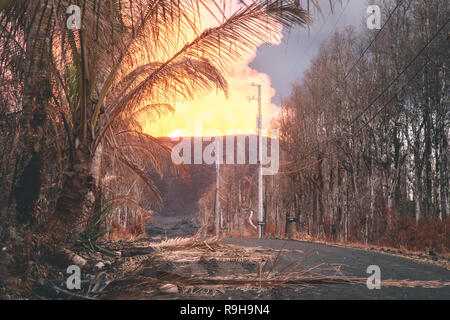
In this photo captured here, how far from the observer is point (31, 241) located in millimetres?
3689

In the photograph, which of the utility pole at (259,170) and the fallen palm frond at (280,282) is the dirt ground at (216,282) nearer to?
the fallen palm frond at (280,282)

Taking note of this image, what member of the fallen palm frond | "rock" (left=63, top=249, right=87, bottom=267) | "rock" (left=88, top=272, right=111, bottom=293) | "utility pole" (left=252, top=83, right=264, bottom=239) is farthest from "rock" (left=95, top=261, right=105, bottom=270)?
"utility pole" (left=252, top=83, right=264, bottom=239)

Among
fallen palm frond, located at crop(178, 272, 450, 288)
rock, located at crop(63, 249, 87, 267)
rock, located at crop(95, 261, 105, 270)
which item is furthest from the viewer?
rock, located at crop(95, 261, 105, 270)

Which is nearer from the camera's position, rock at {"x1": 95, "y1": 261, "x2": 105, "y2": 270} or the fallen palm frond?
the fallen palm frond

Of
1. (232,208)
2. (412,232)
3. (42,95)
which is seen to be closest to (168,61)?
(42,95)

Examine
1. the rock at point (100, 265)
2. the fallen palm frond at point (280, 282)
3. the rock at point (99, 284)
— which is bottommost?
the rock at point (100, 265)

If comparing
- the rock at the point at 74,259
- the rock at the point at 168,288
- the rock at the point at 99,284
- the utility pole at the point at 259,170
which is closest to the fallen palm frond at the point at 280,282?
the rock at the point at 168,288

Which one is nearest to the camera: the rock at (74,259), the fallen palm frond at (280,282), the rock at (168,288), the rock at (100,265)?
the rock at (168,288)

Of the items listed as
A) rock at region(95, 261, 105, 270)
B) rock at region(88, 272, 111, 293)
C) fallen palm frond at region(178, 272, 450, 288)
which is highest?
rock at region(88, 272, 111, 293)

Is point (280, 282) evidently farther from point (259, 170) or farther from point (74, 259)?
point (259, 170)

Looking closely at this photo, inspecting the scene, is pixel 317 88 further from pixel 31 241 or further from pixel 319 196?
pixel 31 241

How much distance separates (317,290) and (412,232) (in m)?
9.86

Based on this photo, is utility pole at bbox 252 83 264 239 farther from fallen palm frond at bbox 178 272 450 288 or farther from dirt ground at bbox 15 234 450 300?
fallen palm frond at bbox 178 272 450 288

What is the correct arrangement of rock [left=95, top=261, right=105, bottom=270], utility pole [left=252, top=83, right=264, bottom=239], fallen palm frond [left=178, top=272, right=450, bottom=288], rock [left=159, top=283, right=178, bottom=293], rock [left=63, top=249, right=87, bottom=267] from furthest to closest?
utility pole [left=252, top=83, right=264, bottom=239] < rock [left=95, top=261, right=105, bottom=270] < rock [left=63, top=249, right=87, bottom=267] < fallen palm frond [left=178, top=272, right=450, bottom=288] < rock [left=159, top=283, right=178, bottom=293]
